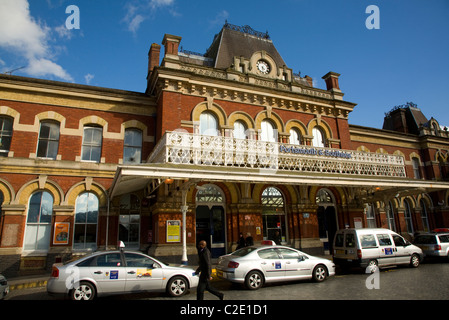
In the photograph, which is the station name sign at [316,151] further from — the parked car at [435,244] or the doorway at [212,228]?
the parked car at [435,244]

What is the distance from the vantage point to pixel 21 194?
14.1 m

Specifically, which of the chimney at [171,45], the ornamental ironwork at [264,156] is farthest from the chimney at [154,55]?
the ornamental ironwork at [264,156]

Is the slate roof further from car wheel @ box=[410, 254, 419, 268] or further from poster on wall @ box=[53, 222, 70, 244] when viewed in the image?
car wheel @ box=[410, 254, 419, 268]

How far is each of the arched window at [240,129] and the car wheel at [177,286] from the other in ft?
32.1

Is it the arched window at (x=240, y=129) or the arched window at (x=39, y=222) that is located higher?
the arched window at (x=240, y=129)

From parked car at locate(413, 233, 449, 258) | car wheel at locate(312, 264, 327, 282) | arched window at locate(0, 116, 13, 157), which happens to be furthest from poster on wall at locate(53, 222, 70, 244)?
parked car at locate(413, 233, 449, 258)

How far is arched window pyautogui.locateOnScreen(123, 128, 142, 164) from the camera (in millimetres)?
16422

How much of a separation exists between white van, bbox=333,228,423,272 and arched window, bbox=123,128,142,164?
10894 millimetres

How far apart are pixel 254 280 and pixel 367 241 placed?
18.7 ft

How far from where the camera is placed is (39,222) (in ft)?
47.0

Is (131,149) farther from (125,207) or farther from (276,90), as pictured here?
(276,90)

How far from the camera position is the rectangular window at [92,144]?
15.8 meters
